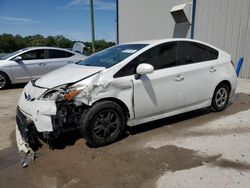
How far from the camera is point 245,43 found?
9672 mm

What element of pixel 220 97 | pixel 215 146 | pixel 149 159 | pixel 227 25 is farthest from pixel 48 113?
pixel 227 25

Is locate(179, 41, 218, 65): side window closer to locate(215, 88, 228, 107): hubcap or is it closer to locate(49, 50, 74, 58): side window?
locate(215, 88, 228, 107): hubcap

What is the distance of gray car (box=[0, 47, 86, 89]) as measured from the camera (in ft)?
28.4

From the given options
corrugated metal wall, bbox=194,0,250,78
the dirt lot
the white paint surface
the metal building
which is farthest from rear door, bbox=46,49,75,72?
the white paint surface

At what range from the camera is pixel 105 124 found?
12.0 ft

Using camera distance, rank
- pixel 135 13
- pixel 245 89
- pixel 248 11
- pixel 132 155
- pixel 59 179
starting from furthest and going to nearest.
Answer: pixel 135 13
pixel 248 11
pixel 245 89
pixel 132 155
pixel 59 179

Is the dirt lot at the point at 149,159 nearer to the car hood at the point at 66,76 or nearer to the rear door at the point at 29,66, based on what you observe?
the car hood at the point at 66,76

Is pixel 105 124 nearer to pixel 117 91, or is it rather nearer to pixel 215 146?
pixel 117 91

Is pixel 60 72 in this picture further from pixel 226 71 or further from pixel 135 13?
pixel 135 13

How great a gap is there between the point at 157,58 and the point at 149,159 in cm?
175

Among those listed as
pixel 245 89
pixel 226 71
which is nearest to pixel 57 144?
pixel 226 71

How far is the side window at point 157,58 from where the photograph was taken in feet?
12.6

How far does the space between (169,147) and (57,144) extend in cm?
175

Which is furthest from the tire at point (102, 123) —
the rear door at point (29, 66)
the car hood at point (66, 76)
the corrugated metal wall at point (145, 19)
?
the corrugated metal wall at point (145, 19)
